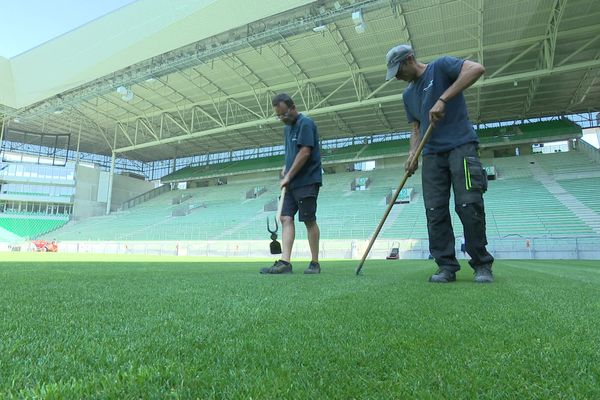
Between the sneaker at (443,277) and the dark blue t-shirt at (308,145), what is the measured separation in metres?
1.50

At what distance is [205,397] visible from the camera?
0.61 meters

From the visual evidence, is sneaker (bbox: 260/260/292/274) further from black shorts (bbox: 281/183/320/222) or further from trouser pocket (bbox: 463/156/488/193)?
trouser pocket (bbox: 463/156/488/193)

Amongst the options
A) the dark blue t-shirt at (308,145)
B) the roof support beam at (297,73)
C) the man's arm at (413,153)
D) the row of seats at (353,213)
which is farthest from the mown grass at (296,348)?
the roof support beam at (297,73)

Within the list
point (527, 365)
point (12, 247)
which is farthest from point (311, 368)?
point (12, 247)

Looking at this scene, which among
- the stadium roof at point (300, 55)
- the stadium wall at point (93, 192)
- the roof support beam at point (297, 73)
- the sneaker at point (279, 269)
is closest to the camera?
the sneaker at point (279, 269)

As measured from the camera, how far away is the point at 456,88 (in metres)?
2.74

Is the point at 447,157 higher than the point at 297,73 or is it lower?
lower

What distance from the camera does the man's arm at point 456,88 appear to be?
2695mm

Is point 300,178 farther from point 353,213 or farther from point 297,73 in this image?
point 353,213

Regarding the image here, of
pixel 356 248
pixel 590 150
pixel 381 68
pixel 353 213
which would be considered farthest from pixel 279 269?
pixel 590 150

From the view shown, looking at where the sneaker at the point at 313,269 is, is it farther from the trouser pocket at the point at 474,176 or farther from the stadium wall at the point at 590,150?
the stadium wall at the point at 590,150

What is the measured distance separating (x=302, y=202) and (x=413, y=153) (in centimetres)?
115

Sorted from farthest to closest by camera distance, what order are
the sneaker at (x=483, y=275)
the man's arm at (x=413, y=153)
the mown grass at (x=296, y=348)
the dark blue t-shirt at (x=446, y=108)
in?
the man's arm at (x=413, y=153) < the dark blue t-shirt at (x=446, y=108) < the sneaker at (x=483, y=275) < the mown grass at (x=296, y=348)

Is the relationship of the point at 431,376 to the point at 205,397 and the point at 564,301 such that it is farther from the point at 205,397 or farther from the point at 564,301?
the point at 564,301
